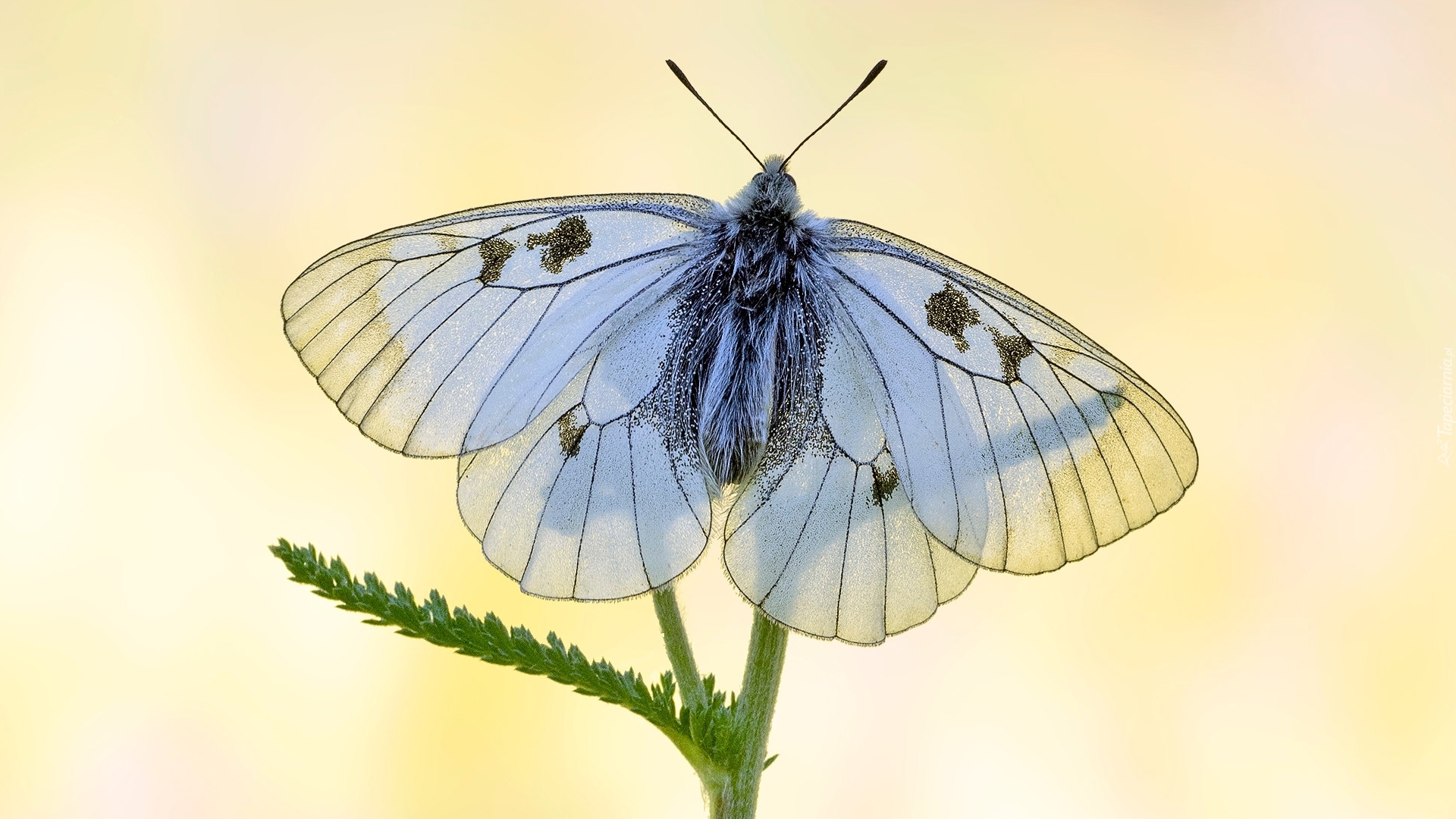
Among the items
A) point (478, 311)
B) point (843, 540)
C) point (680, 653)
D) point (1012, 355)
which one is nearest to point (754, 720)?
point (680, 653)

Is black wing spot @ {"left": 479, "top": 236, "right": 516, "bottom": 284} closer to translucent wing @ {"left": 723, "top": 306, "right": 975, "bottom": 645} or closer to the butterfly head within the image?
the butterfly head

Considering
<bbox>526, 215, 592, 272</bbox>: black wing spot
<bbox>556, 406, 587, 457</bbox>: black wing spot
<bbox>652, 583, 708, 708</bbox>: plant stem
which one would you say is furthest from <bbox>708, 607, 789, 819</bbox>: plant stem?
<bbox>526, 215, 592, 272</bbox>: black wing spot

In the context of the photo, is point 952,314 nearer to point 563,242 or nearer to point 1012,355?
point 1012,355

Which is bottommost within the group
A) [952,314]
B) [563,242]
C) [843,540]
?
[843,540]

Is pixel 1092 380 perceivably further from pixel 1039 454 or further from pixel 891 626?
pixel 891 626

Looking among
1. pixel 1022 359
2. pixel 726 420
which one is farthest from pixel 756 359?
pixel 1022 359

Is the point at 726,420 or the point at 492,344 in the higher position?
the point at 492,344

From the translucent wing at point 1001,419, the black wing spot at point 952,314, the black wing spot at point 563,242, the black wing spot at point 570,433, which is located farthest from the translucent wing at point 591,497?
the black wing spot at point 952,314

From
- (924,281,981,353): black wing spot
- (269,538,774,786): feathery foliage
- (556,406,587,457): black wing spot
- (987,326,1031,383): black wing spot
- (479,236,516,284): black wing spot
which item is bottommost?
(269,538,774,786): feathery foliage
